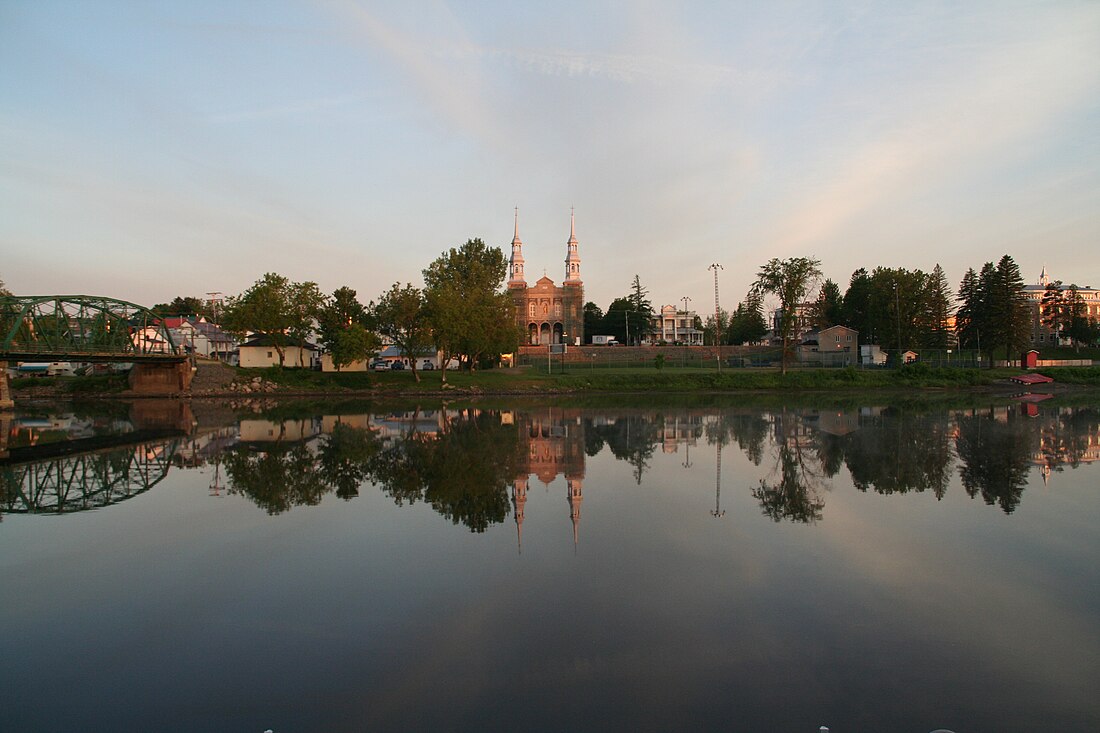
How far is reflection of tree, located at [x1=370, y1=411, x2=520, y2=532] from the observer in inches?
498

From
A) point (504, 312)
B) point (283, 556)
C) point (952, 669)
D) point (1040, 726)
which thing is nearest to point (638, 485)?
point (283, 556)

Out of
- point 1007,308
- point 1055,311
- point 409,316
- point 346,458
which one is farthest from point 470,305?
point 1055,311

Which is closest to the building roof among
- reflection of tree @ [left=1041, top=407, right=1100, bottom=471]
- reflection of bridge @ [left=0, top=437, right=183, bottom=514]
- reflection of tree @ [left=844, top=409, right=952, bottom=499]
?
reflection of bridge @ [left=0, top=437, right=183, bottom=514]

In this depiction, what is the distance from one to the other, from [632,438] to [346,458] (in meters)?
10.8

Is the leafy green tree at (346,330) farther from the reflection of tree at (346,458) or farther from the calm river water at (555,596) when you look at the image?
the calm river water at (555,596)

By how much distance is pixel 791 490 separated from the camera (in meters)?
14.3

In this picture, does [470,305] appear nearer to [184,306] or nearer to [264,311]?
[264,311]

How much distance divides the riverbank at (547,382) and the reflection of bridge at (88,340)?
2230 millimetres

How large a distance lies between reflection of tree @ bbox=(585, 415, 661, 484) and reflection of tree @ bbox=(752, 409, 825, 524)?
10.4ft

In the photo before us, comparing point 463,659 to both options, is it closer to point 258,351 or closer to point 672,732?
point 672,732

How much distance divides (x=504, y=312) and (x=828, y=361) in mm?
37816

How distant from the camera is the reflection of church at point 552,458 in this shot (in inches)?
509

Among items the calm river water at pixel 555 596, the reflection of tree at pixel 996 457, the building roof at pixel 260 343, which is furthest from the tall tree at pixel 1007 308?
the building roof at pixel 260 343

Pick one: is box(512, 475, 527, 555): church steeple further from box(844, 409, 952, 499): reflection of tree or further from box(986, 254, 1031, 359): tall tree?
box(986, 254, 1031, 359): tall tree
